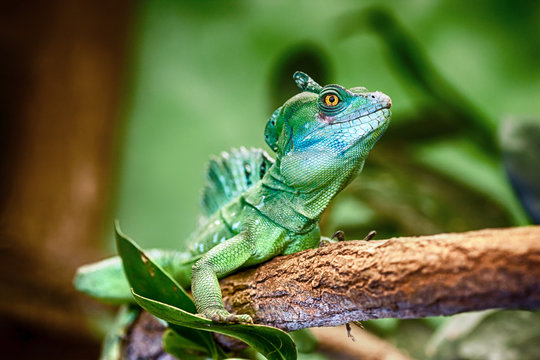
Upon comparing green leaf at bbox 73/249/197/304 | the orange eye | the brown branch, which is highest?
the orange eye

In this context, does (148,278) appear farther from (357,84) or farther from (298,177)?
(357,84)

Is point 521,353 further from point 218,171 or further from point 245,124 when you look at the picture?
point 245,124

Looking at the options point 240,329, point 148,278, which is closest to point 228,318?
point 240,329

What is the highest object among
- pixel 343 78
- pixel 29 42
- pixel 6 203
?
pixel 29 42

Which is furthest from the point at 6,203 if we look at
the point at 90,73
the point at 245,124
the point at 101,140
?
the point at 245,124

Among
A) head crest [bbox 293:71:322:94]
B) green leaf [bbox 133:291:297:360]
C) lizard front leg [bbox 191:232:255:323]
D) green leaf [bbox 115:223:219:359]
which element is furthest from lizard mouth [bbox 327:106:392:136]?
green leaf [bbox 115:223:219:359]

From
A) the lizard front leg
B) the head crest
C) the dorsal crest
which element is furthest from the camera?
the dorsal crest

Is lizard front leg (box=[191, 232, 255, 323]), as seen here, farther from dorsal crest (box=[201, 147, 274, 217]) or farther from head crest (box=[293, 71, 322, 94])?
head crest (box=[293, 71, 322, 94])
